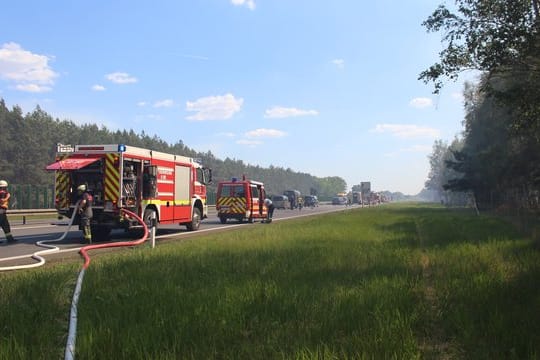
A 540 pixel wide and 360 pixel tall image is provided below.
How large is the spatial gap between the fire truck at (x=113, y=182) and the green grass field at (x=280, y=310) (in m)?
5.28

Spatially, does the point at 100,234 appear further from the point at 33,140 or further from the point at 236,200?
the point at 33,140

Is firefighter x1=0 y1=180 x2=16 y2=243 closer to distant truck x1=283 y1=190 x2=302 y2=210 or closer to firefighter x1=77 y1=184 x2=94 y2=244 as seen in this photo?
firefighter x1=77 y1=184 x2=94 y2=244

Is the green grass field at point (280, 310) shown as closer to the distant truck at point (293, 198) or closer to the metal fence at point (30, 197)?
the metal fence at point (30, 197)

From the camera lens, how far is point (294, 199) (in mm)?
62938

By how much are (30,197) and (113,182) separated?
132 feet

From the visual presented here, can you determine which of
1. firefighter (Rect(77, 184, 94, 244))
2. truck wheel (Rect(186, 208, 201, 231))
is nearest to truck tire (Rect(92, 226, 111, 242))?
firefighter (Rect(77, 184, 94, 244))

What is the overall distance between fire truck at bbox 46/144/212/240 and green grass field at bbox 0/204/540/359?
5.28 m

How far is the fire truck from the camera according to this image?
14.5 meters

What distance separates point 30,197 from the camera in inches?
1951

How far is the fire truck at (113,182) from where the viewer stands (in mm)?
14453

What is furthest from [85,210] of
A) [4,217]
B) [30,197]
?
[30,197]

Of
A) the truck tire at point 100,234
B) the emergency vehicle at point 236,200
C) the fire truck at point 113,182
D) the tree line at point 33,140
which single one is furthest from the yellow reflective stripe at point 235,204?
the tree line at point 33,140

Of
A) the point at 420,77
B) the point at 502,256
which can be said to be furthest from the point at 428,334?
the point at 420,77

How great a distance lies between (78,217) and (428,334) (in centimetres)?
1243
